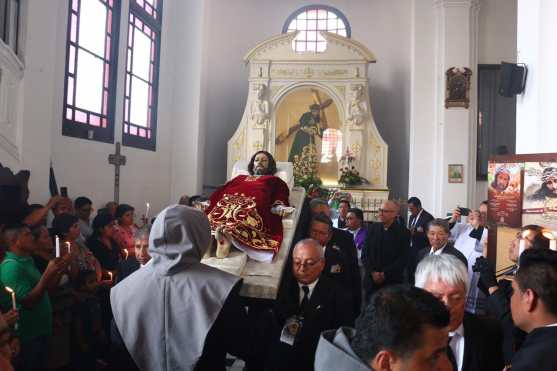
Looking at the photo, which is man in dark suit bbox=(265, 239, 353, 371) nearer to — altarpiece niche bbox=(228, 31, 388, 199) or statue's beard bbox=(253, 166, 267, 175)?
statue's beard bbox=(253, 166, 267, 175)

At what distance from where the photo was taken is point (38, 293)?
3.07 m

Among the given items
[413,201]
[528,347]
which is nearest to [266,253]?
[528,347]

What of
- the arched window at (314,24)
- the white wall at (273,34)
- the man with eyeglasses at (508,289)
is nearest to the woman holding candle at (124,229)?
the man with eyeglasses at (508,289)

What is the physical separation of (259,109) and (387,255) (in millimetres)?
7322

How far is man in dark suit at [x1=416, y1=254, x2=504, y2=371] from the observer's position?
Result: 84.2 inches

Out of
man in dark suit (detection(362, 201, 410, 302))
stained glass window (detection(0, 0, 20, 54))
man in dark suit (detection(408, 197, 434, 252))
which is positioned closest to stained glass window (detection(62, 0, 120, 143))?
stained glass window (detection(0, 0, 20, 54))

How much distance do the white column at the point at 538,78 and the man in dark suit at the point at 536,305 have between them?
3945 mm

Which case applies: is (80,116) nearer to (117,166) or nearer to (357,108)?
(117,166)

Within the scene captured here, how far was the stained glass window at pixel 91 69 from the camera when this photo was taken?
7.83 m

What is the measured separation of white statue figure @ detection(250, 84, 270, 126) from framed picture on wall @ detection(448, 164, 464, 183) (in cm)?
437

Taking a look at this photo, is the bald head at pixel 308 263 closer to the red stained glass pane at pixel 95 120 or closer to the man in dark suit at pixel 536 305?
the man in dark suit at pixel 536 305

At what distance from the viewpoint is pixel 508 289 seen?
2953mm

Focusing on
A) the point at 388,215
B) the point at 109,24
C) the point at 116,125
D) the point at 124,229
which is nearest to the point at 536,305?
the point at 388,215

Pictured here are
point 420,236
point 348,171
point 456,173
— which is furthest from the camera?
point 348,171
